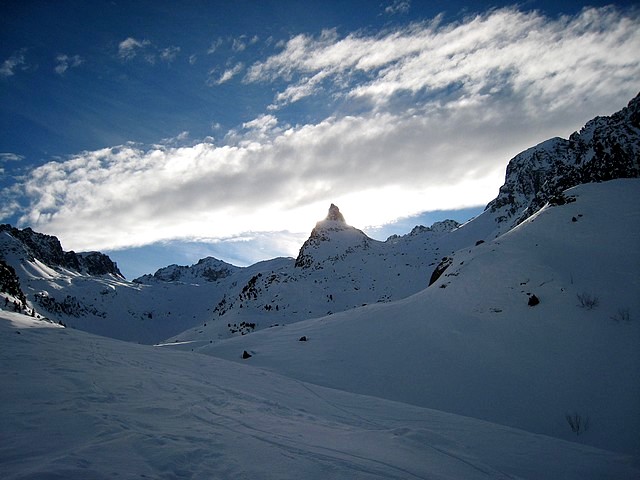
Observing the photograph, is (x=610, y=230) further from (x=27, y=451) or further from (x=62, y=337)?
(x=62, y=337)

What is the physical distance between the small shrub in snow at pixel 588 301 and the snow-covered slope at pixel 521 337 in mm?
43

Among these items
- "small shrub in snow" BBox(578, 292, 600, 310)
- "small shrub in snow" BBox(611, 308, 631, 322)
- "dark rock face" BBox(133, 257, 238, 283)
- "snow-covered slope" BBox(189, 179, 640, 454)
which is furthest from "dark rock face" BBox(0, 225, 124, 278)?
"small shrub in snow" BBox(611, 308, 631, 322)

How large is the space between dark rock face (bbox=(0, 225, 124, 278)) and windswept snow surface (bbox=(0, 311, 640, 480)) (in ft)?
407

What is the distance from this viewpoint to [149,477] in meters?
3.21

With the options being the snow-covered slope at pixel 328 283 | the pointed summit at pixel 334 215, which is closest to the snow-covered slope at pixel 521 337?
the snow-covered slope at pixel 328 283

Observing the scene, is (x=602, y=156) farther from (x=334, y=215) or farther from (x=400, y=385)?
(x=334, y=215)

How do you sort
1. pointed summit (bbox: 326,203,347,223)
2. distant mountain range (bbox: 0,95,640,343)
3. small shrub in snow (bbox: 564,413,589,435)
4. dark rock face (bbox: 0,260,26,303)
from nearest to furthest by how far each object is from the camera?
1. small shrub in snow (bbox: 564,413,589,435)
2. dark rock face (bbox: 0,260,26,303)
3. distant mountain range (bbox: 0,95,640,343)
4. pointed summit (bbox: 326,203,347,223)

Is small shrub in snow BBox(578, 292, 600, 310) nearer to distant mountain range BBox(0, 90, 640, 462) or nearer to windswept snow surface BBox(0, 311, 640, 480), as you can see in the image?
distant mountain range BBox(0, 90, 640, 462)

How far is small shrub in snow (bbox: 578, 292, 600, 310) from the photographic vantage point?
11.2 m

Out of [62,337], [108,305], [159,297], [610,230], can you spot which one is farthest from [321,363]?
[159,297]

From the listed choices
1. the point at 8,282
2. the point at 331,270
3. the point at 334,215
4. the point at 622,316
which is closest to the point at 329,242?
the point at 331,270

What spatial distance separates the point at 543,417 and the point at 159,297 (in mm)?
116532

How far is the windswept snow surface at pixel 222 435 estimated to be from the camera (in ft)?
11.8

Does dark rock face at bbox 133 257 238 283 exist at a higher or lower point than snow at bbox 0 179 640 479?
higher
